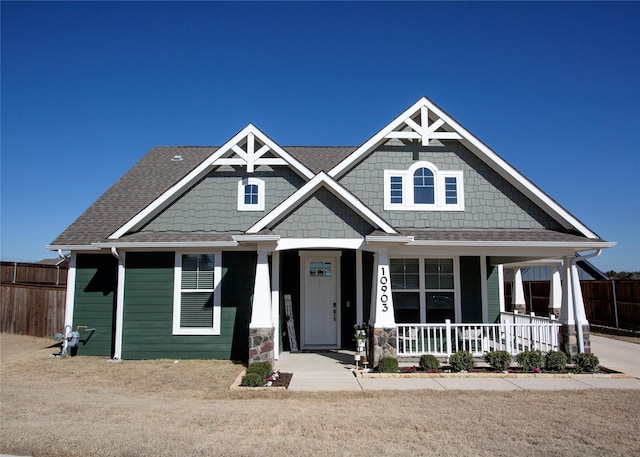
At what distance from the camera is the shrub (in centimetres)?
976

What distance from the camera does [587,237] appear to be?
1123 cm

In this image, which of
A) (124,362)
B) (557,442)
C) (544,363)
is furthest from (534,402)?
(124,362)

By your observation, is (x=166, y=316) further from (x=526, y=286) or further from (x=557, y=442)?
(x=526, y=286)

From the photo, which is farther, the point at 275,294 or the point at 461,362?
the point at 275,294

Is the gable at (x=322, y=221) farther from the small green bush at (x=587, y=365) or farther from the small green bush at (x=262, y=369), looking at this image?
the small green bush at (x=587, y=365)

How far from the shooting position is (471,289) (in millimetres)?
12344

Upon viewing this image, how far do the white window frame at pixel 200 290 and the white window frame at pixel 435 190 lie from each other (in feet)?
14.5

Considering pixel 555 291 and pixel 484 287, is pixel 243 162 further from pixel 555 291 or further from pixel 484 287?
pixel 555 291

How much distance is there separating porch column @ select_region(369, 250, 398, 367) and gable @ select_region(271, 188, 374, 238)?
0.78 m

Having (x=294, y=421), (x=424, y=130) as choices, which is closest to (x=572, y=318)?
(x=424, y=130)

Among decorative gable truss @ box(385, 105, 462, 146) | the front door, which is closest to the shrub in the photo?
the front door

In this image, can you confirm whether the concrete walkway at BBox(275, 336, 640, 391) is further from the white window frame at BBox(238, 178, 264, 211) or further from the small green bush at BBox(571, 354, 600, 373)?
the white window frame at BBox(238, 178, 264, 211)

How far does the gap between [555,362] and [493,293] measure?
10.4 ft

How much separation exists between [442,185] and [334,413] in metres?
7.19
